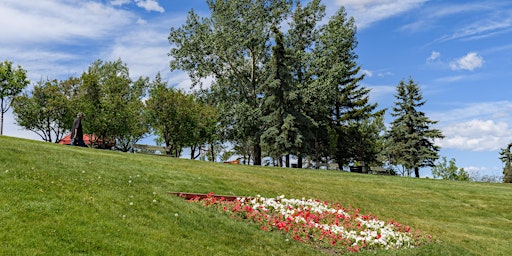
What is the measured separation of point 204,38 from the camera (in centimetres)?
4238

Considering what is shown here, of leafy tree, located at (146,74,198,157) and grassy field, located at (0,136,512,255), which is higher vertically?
leafy tree, located at (146,74,198,157)

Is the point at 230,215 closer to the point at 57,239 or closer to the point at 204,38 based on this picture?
the point at 57,239

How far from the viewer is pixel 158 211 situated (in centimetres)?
1038

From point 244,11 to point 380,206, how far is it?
29.3 m

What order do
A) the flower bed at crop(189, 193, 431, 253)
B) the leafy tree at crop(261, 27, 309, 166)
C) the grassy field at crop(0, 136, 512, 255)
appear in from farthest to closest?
the leafy tree at crop(261, 27, 309, 166) → the flower bed at crop(189, 193, 431, 253) → the grassy field at crop(0, 136, 512, 255)

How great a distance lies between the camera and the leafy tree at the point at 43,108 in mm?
49000

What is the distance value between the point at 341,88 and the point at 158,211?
44.4m

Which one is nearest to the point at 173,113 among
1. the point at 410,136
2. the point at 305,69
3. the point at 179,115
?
the point at 179,115

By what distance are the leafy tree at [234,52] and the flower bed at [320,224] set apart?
25.5 m

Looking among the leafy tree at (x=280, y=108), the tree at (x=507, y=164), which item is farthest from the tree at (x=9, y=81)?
the tree at (x=507, y=164)

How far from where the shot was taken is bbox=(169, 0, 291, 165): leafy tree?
4116cm

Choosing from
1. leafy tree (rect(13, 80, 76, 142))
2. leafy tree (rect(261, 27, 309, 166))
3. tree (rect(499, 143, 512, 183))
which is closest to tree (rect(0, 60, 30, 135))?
leafy tree (rect(13, 80, 76, 142))

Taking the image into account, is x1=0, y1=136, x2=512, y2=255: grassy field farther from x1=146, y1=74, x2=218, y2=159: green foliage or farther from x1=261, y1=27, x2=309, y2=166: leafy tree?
x1=146, y1=74, x2=218, y2=159: green foliage

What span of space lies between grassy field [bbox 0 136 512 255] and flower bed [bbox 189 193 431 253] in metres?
0.62
